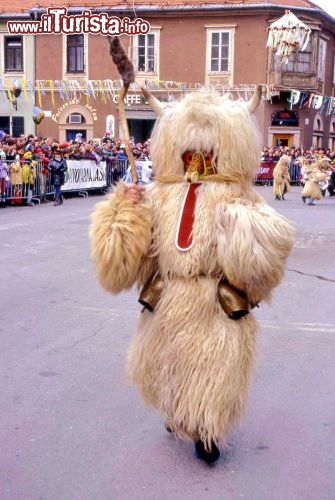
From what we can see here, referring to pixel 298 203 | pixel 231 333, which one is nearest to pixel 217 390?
pixel 231 333

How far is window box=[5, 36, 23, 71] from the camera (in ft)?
115

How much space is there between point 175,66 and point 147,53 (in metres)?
1.57

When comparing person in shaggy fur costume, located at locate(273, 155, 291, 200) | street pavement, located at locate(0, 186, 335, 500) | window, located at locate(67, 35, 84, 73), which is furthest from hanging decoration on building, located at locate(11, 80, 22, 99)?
street pavement, located at locate(0, 186, 335, 500)

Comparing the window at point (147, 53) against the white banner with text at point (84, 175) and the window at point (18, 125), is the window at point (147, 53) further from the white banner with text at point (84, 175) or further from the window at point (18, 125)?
the white banner with text at point (84, 175)

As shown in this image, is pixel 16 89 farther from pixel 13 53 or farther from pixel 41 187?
pixel 41 187

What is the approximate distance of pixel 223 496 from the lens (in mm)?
3486

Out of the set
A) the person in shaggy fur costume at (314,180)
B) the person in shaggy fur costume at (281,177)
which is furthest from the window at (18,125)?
the person in shaggy fur costume at (314,180)

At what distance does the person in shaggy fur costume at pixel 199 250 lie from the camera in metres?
3.54

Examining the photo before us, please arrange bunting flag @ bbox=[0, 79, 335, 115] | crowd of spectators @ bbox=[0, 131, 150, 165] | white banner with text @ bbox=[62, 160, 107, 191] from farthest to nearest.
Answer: bunting flag @ bbox=[0, 79, 335, 115] < white banner with text @ bbox=[62, 160, 107, 191] < crowd of spectators @ bbox=[0, 131, 150, 165]

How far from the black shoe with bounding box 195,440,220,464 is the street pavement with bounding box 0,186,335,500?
50mm

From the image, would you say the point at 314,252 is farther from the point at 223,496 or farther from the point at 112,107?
the point at 112,107

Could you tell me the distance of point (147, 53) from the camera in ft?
112

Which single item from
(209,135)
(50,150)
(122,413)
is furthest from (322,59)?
(209,135)

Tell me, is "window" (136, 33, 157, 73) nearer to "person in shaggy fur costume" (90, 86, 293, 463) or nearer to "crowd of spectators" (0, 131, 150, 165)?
"crowd of spectators" (0, 131, 150, 165)
